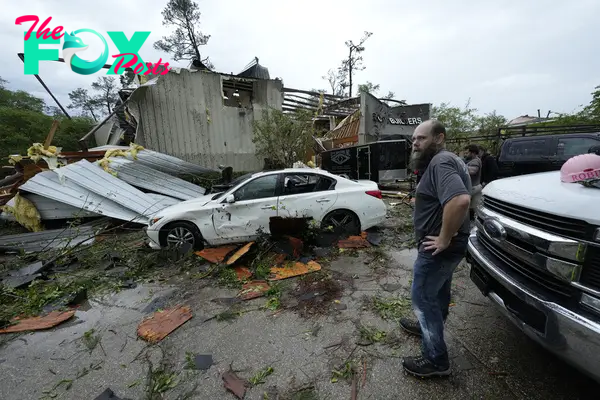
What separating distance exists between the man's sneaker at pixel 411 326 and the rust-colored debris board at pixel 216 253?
275cm

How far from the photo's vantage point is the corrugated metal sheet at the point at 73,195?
19.8 ft

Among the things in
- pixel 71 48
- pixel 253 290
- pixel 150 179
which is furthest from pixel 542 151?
pixel 71 48

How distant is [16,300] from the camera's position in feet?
10.8

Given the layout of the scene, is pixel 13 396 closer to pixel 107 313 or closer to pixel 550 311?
pixel 107 313

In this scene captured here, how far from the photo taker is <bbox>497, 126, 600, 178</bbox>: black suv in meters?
5.64

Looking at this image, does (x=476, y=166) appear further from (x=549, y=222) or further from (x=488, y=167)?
(x=549, y=222)

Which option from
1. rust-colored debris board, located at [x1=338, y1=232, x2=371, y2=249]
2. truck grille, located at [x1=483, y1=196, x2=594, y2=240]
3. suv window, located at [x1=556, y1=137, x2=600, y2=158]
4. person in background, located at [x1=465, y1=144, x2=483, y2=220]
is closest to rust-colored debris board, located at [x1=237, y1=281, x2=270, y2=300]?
rust-colored debris board, located at [x1=338, y1=232, x2=371, y2=249]

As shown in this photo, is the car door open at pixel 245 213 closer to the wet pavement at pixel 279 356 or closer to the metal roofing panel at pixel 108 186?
the wet pavement at pixel 279 356

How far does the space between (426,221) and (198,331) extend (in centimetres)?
245

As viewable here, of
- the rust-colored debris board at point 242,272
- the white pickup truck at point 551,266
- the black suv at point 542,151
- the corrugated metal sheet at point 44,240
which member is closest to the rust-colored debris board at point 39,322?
the rust-colored debris board at point 242,272

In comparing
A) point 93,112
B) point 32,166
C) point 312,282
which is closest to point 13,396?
point 312,282

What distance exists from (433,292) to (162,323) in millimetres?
2735

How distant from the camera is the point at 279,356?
7.13 ft

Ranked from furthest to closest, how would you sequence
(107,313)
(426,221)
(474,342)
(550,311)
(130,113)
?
(130,113) < (107,313) < (474,342) < (426,221) < (550,311)
